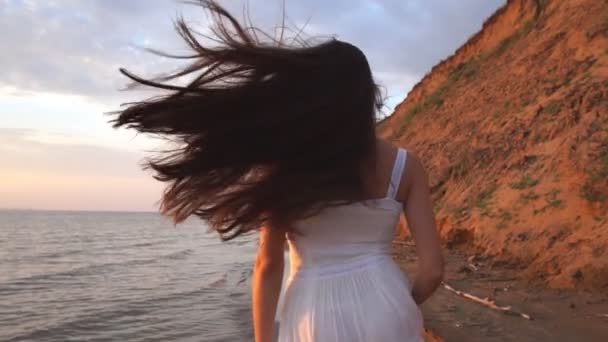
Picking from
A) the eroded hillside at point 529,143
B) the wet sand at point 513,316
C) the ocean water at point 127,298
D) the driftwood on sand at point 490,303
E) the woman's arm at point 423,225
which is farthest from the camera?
the ocean water at point 127,298

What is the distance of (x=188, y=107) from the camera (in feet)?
6.80

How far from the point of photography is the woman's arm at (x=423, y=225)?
2.09m

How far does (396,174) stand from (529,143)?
11.1 m

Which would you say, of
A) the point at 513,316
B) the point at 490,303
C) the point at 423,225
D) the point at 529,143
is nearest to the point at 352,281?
the point at 423,225

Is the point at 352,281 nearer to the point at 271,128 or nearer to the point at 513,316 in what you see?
the point at 271,128

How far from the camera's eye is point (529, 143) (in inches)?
486

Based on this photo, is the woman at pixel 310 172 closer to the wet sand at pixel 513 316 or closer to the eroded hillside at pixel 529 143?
the wet sand at pixel 513 316

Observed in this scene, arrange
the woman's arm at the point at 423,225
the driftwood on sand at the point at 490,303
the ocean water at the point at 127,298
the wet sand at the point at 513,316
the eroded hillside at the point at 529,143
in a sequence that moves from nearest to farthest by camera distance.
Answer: the woman's arm at the point at 423,225, the wet sand at the point at 513,316, the driftwood on sand at the point at 490,303, the eroded hillside at the point at 529,143, the ocean water at the point at 127,298

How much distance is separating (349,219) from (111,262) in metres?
20.9

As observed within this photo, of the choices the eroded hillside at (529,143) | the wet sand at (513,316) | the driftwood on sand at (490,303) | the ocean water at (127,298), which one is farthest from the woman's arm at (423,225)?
the eroded hillside at (529,143)

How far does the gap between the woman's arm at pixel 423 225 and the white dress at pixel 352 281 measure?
6cm

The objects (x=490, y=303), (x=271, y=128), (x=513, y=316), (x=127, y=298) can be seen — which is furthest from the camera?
(x=127, y=298)

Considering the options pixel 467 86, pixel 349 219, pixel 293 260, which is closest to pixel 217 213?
pixel 293 260

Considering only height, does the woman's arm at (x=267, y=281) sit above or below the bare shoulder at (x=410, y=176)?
below
